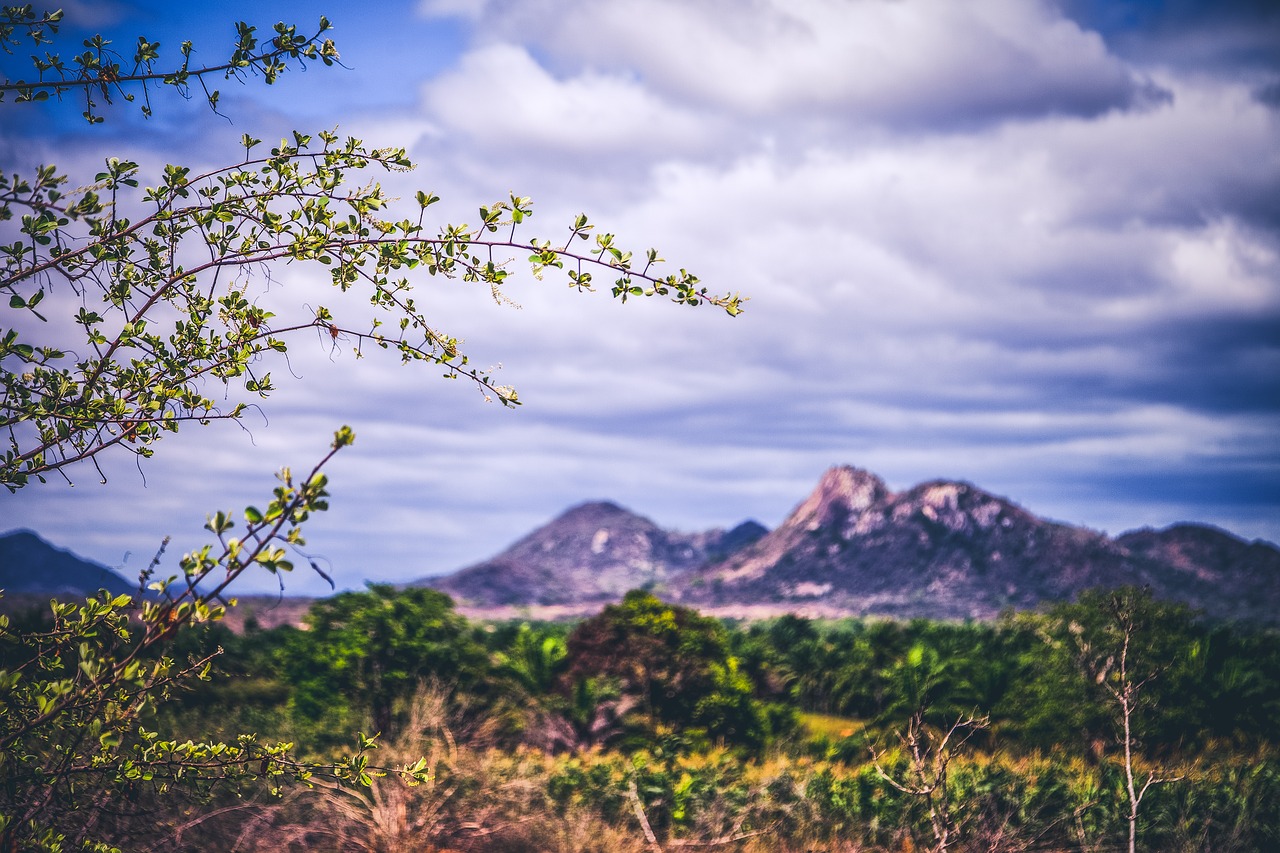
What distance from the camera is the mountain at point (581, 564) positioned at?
141875 millimetres

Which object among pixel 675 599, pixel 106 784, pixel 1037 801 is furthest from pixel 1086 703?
pixel 675 599

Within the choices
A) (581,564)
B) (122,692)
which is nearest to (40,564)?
(581,564)

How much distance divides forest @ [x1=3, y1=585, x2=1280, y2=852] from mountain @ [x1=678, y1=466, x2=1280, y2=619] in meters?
92.6

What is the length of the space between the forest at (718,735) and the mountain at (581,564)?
10816cm

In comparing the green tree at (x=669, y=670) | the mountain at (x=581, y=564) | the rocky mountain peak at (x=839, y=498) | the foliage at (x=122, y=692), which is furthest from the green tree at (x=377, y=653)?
the rocky mountain peak at (x=839, y=498)

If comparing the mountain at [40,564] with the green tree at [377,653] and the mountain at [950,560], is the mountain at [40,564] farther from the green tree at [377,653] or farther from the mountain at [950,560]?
the green tree at [377,653]

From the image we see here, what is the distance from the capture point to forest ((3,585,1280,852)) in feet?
34.7

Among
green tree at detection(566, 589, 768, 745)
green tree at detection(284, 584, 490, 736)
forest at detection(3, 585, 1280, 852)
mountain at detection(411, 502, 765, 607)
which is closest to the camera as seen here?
forest at detection(3, 585, 1280, 852)

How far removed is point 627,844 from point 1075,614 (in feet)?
52.7

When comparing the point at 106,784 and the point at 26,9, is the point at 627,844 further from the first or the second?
the point at 26,9

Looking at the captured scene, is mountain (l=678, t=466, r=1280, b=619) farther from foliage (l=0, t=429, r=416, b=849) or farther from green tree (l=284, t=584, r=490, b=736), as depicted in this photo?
foliage (l=0, t=429, r=416, b=849)

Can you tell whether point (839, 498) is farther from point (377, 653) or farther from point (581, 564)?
point (377, 653)

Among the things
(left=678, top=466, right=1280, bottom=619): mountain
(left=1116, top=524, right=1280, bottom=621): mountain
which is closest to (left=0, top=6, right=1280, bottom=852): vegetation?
(left=678, top=466, right=1280, bottom=619): mountain

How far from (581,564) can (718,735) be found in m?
157
